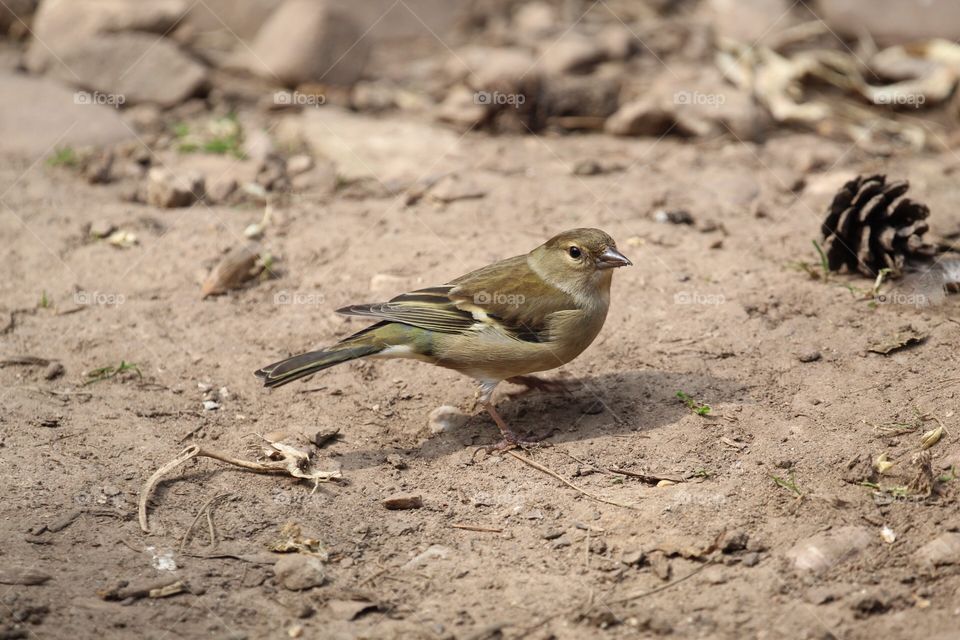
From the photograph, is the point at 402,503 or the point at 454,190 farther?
the point at 454,190

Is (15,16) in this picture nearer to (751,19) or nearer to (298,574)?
(751,19)

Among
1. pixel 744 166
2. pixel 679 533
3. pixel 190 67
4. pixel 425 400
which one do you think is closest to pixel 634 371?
pixel 425 400

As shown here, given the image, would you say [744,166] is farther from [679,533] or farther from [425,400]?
[679,533]

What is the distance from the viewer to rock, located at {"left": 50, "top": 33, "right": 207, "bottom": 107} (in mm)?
9266

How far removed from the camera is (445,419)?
226 inches

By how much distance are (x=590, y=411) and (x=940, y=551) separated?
6.85ft

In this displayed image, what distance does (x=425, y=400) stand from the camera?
19.6 ft

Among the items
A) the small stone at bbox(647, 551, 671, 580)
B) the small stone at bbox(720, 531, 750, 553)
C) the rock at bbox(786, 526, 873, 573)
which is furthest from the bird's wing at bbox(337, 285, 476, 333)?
the rock at bbox(786, 526, 873, 573)

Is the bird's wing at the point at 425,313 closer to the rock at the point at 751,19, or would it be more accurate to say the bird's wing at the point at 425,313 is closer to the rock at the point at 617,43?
the rock at the point at 617,43

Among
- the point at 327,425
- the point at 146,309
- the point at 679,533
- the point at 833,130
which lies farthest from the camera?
the point at 833,130

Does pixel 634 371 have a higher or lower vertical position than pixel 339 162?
lower

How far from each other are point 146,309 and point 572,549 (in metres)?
3.61

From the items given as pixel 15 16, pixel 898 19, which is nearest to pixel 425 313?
pixel 898 19

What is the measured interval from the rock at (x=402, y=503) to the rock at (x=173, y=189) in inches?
152
